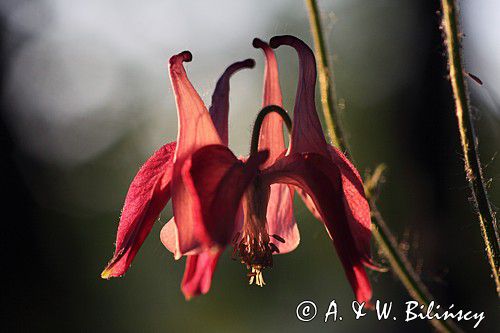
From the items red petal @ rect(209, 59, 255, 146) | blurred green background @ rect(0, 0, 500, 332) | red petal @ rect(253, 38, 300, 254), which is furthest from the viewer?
blurred green background @ rect(0, 0, 500, 332)

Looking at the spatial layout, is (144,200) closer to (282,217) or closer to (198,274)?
(198,274)

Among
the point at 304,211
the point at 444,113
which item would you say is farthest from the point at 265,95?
the point at 304,211

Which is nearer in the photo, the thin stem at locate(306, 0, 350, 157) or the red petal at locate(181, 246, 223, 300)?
the red petal at locate(181, 246, 223, 300)

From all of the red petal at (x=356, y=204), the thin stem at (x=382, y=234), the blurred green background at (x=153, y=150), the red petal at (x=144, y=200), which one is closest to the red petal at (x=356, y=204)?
the red petal at (x=356, y=204)

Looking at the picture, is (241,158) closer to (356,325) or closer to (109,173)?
(356,325)

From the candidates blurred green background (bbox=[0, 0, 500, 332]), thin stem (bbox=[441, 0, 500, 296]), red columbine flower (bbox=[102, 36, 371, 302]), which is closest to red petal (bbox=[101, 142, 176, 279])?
red columbine flower (bbox=[102, 36, 371, 302])

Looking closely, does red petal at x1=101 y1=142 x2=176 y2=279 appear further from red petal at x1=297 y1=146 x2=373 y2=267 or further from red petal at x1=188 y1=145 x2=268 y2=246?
red petal at x1=297 y1=146 x2=373 y2=267
